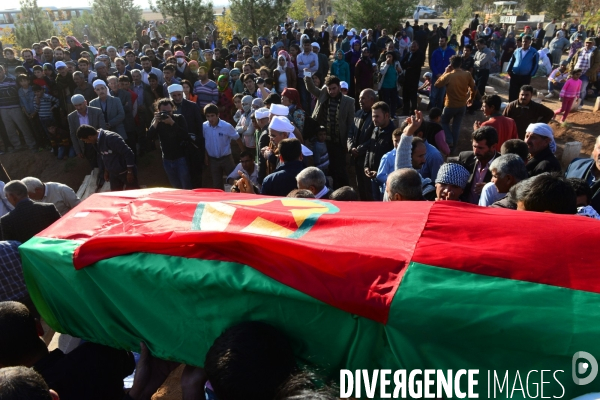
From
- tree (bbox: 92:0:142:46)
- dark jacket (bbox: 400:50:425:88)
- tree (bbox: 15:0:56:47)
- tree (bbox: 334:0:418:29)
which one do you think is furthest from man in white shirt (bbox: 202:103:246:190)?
tree (bbox: 15:0:56:47)

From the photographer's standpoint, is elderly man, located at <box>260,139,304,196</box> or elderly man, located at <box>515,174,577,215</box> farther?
elderly man, located at <box>260,139,304,196</box>

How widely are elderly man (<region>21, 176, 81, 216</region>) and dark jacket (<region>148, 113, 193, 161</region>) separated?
1482 millimetres

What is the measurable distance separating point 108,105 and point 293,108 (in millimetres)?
3074

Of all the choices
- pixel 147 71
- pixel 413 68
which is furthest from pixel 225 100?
pixel 413 68

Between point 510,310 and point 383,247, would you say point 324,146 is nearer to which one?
point 383,247

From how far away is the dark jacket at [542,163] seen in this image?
3789mm

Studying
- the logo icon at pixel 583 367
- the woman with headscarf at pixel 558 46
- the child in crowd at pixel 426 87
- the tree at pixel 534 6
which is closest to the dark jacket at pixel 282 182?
the logo icon at pixel 583 367

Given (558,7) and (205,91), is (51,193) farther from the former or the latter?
(558,7)

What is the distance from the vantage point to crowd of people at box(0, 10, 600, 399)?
212cm

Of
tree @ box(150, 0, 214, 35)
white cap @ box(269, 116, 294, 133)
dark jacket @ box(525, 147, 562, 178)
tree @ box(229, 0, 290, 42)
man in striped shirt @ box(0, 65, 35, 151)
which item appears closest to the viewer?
dark jacket @ box(525, 147, 562, 178)

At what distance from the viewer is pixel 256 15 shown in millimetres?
15695

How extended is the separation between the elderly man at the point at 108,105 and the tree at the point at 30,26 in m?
17.0

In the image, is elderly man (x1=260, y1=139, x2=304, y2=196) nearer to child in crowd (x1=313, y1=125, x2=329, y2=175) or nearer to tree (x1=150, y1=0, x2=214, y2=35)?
child in crowd (x1=313, y1=125, x2=329, y2=175)

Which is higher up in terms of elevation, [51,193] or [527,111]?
[527,111]
